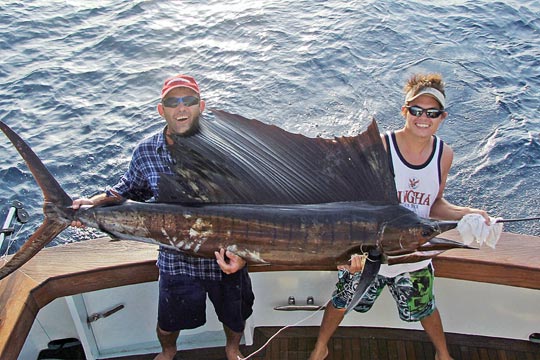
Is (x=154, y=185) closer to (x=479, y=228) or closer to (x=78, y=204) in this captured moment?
(x=78, y=204)

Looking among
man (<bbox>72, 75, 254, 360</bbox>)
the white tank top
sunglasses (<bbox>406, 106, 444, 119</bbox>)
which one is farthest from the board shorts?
sunglasses (<bbox>406, 106, 444, 119</bbox>)

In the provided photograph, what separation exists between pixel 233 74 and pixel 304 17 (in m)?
2.06

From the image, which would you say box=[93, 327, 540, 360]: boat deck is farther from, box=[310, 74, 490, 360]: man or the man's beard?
the man's beard

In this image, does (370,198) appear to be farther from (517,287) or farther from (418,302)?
(517,287)

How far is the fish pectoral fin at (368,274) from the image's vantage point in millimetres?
1935

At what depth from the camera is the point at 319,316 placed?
2.96m

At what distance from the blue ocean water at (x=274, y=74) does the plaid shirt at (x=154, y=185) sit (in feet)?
7.08

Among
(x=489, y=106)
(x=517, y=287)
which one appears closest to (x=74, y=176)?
(x=517, y=287)

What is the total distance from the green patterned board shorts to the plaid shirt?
0.54m

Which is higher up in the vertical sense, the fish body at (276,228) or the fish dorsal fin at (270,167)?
the fish dorsal fin at (270,167)

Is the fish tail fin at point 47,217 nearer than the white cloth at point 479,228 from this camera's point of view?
No

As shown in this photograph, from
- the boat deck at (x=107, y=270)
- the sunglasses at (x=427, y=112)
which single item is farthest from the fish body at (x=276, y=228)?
the boat deck at (x=107, y=270)

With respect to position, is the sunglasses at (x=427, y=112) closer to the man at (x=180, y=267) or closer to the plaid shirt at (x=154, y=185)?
the man at (x=180, y=267)

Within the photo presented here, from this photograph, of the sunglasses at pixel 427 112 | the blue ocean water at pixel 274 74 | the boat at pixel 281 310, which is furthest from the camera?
the blue ocean water at pixel 274 74
